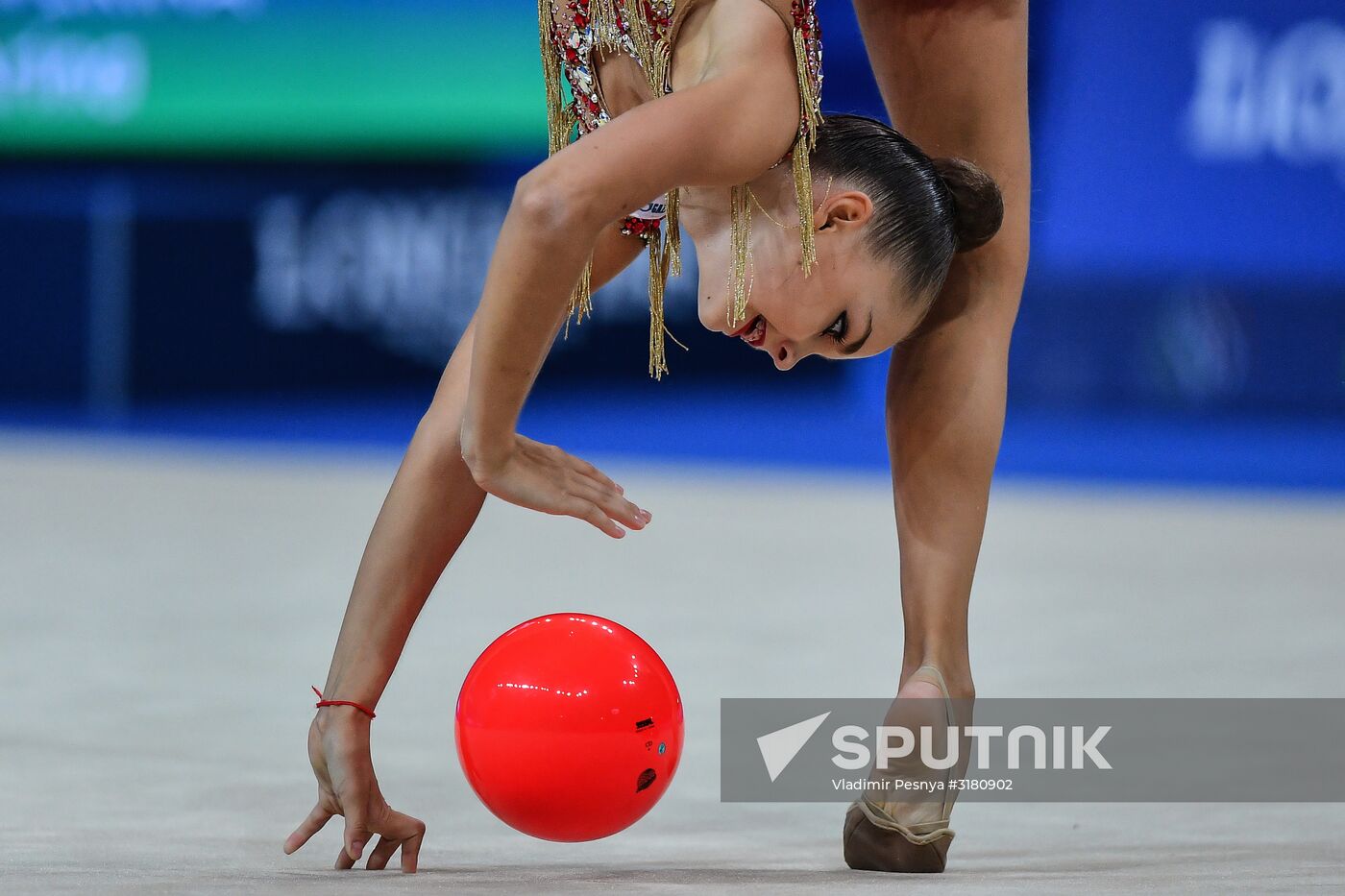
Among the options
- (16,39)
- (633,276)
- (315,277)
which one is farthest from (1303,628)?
(16,39)

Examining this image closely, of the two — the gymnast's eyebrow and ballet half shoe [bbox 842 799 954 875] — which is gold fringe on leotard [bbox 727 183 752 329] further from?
ballet half shoe [bbox 842 799 954 875]

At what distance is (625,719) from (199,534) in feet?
12.2

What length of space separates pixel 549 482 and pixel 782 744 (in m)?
0.97

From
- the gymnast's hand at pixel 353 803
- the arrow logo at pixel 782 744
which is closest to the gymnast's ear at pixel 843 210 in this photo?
the gymnast's hand at pixel 353 803

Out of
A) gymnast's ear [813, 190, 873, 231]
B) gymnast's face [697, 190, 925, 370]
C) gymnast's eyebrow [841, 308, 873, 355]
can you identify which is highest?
gymnast's ear [813, 190, 873, 231]

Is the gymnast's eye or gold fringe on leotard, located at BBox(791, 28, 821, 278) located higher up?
gold fringe on leotard, located at BBox(791, 28, 821, 278)

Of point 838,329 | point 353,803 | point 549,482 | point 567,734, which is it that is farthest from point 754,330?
point 353,803

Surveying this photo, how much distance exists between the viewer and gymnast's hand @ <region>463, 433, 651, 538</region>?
1.73m

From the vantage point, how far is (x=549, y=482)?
175 centimetres

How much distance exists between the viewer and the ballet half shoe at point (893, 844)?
6.09 ft

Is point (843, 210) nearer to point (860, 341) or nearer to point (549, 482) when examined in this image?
point (860, 341)

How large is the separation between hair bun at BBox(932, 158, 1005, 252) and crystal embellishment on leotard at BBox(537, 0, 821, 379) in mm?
212

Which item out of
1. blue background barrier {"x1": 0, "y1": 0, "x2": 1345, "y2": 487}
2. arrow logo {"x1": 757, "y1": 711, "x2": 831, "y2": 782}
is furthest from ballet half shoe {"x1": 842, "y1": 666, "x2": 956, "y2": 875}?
blue background barrier {"x1": 0, "y1": 0, "x2": 1345, "y2": 487}

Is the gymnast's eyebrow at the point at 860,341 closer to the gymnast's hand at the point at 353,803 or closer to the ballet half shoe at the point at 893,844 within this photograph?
the ballet half shoe at the point at 893,844
